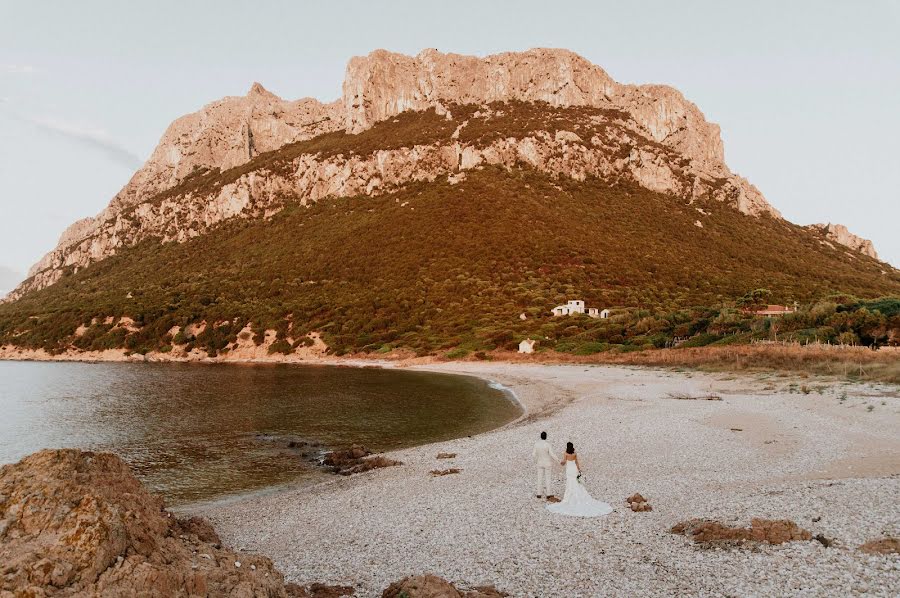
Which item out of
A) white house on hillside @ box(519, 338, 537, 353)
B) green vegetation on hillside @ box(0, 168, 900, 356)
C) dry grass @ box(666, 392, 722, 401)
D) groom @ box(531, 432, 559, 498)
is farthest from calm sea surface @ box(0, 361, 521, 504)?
green vegetation on hillside @ box(0, 168, 900, 356)

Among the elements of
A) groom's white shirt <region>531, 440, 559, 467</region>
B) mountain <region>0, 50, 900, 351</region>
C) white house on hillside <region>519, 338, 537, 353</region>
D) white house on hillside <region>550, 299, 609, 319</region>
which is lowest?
groom's white shirt <region>531, 440, 559, 467</region>

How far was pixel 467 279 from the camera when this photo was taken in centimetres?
10538

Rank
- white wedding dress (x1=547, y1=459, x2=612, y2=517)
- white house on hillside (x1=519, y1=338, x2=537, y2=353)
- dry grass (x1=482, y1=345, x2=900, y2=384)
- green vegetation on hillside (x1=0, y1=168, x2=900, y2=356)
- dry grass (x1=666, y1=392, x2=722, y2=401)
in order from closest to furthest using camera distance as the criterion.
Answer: white wedding dress (x1=547, y1=459, x2=612, y2=517)
dry grass (x1=666, y1=392, x2=722, y2=401)
dry grass (x1=482, y1=345, x2=900, y2=384)
white house on hillside (x1=519, y1=338, x2=537, y2=353)
green vegetation on hillside (x1=0, y1=168, x2=900, y2=356)

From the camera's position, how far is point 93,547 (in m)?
6.95

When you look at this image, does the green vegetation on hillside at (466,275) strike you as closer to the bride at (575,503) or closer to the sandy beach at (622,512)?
the sandy beach at (622,512)

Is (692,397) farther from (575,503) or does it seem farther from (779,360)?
(575,503)

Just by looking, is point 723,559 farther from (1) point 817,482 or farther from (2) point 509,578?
(1) point 817,482

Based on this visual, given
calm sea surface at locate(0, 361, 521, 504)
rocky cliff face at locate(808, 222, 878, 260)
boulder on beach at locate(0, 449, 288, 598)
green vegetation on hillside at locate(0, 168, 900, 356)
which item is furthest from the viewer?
rocky cliff face at locate(808, 222, 878, 260)

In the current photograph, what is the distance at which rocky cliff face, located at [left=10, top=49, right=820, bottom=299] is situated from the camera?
455 feet

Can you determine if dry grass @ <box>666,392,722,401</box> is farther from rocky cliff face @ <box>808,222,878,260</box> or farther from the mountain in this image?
rocky cliff face @ <box>808,222,878,260</box>

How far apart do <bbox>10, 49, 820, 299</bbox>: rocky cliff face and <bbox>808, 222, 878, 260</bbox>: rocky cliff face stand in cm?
2245

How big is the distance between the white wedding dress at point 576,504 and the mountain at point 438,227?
68.5 m

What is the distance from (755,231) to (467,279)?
7763 centimetres

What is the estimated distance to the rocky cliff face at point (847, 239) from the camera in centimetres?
15175
